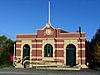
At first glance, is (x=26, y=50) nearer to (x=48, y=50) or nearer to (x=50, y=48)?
(x=48, y=50)

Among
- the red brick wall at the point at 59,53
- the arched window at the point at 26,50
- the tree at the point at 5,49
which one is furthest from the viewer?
the tree at the point at 5,49

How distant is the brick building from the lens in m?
65.6

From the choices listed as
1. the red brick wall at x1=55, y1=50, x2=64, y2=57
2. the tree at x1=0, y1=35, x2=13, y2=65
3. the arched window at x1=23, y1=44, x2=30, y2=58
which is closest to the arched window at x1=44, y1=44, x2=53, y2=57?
the red brick wall at x1=55, y1=50, x2=64, y2=57

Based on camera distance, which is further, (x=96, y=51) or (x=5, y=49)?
(x=5, y=49)

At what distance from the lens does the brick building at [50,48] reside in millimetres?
65562

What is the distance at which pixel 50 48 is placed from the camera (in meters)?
67.4

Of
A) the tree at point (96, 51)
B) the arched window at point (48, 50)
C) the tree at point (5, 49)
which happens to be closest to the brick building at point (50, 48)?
the arched window at point (48, 50)

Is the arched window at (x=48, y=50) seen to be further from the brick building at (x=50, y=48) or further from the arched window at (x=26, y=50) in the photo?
the arched window at (x=26, y=50)

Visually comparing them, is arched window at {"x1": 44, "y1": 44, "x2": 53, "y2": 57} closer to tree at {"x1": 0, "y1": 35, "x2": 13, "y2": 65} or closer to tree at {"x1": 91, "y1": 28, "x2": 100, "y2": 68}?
tree at {"x1": 91, "y1": 28, "x2": 100, "y2": 68}

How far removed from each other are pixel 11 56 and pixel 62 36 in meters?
13.1

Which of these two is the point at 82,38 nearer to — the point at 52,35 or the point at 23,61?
the point at 52,35

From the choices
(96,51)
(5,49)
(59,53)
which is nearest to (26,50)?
(59,53)

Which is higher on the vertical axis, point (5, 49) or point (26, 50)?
point (5, 49)

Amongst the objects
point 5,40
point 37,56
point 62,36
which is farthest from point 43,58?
point 5,40
